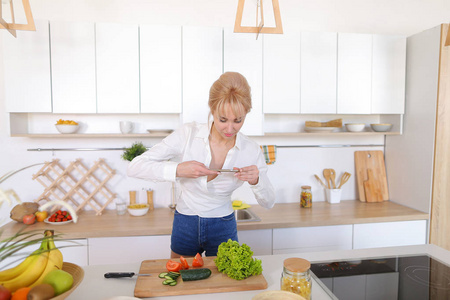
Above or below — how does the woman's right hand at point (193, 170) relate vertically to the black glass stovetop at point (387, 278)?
above

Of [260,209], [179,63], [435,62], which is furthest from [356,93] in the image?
[179,63]

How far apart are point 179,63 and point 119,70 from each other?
41 centimetres

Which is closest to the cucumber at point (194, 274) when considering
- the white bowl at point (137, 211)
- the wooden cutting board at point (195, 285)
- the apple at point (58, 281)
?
the wooden cutting board at point (195, 285)

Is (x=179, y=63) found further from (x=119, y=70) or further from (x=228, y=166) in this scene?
(x=228, y=166)

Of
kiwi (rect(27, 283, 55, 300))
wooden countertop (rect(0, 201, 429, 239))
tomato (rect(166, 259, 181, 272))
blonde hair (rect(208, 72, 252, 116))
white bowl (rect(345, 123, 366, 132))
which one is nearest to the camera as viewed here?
kiwi (rect(27, 283, 55, 300))

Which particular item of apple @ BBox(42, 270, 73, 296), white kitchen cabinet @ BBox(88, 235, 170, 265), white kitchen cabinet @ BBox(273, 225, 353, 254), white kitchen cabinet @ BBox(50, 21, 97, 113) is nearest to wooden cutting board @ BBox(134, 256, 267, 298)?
apple @ BBox(42, 270, 73, 296)

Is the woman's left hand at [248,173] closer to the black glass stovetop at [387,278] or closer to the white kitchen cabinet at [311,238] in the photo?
the black glass stovetop at [387,278]

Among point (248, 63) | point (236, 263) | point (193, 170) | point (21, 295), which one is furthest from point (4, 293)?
point (248, 63)

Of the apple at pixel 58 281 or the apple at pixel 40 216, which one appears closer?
the apple at pixel 58 281

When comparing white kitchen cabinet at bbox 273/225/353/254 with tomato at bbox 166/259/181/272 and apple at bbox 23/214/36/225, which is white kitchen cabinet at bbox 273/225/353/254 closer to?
tomato at bbox 166/259/181/272

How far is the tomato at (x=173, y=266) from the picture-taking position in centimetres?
113

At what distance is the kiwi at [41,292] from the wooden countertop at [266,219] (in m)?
1.27

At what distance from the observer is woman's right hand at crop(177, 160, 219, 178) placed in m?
1.39

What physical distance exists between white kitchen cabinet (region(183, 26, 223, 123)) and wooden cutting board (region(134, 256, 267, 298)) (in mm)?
1348
